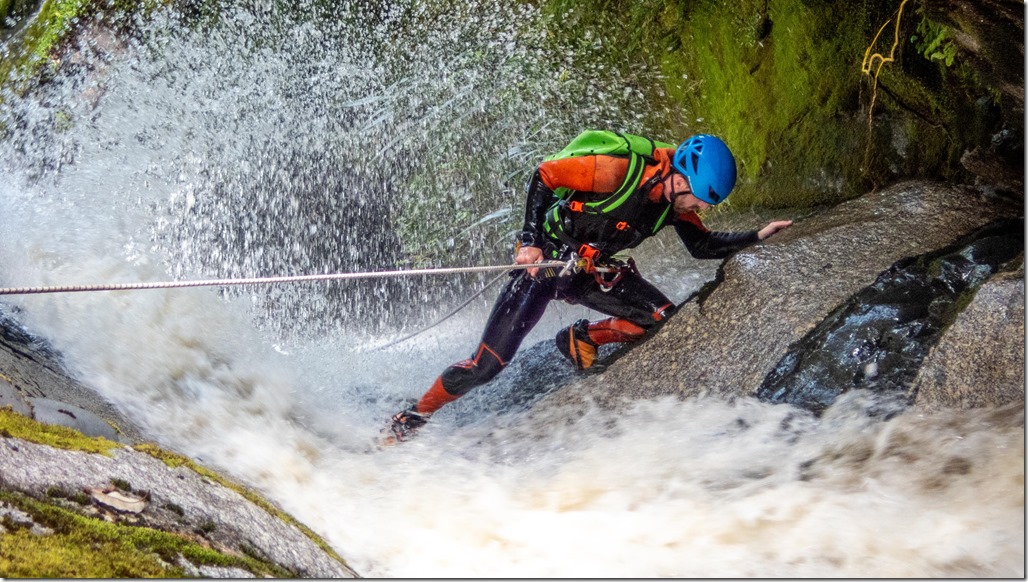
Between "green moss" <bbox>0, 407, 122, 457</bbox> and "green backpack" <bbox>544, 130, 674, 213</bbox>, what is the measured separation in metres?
3.34

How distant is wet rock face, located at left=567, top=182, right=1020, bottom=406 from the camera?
16.8 feet

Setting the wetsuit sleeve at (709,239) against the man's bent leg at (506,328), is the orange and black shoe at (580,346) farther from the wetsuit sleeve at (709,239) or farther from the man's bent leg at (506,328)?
the wetsuit sleeve at (709,239)

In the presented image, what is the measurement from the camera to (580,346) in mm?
6223

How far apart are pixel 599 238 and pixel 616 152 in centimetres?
70

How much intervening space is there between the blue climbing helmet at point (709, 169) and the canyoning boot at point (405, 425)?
295cm

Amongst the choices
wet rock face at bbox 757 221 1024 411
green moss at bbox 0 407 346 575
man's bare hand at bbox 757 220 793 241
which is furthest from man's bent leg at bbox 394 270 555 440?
green moss at bbox 0 407 346 575

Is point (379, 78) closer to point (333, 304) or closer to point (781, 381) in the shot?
point (333, 304)

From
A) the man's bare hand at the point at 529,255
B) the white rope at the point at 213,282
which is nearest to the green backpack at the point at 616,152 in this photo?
the man's bare hand at the point at 529,255

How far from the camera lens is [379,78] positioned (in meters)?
8.72

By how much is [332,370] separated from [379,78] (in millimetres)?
3454

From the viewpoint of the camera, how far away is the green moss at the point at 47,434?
350 cm

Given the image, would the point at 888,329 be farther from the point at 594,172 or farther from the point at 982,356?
the point at 594,172

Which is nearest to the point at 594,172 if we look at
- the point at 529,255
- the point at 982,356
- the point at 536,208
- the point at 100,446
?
the point at 536,208

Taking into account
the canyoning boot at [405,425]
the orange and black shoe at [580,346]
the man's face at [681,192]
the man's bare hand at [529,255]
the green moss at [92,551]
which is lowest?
the canyoning boot at [405,425]
